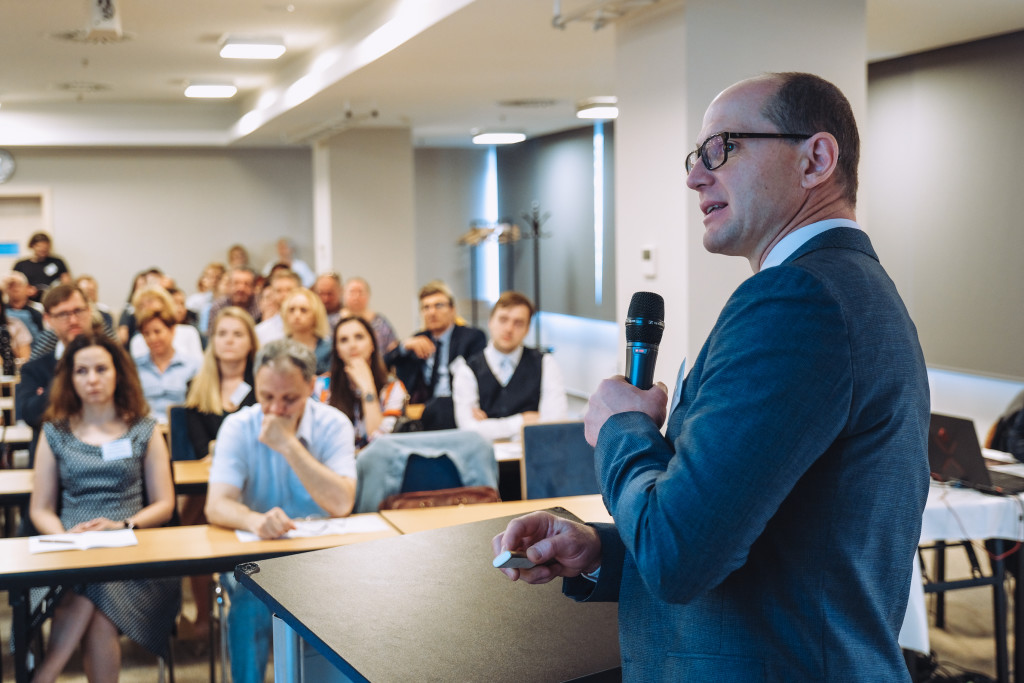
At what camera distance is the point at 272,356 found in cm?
361

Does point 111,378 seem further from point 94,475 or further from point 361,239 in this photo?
point 361,239

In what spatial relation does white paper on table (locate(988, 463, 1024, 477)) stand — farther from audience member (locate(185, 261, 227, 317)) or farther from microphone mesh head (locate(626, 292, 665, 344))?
audience member (locate(185, 261, 227, 317))

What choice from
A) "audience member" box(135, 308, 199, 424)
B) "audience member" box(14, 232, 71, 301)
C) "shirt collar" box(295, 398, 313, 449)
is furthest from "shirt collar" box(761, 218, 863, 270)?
"audience member" box(14, 232, 71, 301)

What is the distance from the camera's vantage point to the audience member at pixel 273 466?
130 inches

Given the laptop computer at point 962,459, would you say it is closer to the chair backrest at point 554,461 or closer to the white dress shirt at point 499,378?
the chair backrest at point 554,461

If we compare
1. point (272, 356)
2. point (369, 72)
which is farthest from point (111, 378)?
point (369, 72)

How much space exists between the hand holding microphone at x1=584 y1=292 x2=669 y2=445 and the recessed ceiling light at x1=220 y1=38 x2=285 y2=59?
7064 millimetres

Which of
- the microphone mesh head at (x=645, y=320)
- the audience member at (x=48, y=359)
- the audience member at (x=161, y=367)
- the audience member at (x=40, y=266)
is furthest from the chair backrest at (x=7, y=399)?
the audience member at (x=40, y=266)

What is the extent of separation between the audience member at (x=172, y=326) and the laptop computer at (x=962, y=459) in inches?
168

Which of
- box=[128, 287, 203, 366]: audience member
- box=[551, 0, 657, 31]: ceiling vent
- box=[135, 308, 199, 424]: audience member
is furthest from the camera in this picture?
box=[128, 287, 203, 366]: audience member

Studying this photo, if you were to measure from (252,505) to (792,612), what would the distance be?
9.39ft

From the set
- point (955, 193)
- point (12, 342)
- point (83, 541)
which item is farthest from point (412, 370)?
point (955, 193)

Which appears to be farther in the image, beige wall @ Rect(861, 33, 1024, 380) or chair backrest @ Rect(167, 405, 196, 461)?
beige wall @ Rect(861, 33, 1024, 380)

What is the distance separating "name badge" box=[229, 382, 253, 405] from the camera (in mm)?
4930
